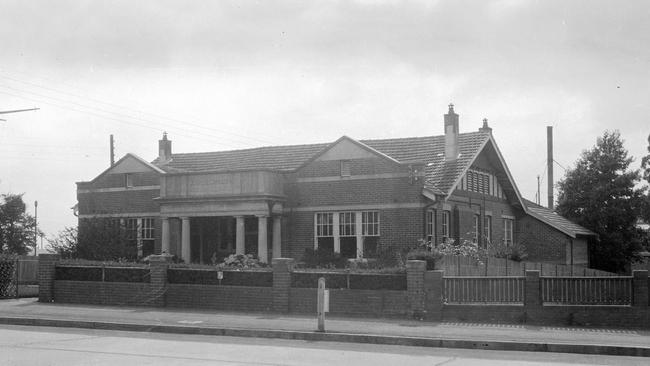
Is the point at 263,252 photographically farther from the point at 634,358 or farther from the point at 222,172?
the point at 634,358

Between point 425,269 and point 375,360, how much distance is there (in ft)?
22.7

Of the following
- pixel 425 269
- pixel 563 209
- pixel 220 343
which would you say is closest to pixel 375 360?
pixel 220 343

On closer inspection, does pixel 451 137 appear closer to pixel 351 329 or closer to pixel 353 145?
pixel 353 145

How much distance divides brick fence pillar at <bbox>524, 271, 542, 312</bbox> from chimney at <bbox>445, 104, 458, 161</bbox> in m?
13.9

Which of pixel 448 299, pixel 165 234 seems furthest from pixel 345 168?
pixel 448 299

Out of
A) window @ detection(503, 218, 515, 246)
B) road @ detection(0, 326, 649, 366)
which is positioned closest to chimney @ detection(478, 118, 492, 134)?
window @ detection(503, 218, 515, 246)

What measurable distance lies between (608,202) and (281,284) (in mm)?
27978

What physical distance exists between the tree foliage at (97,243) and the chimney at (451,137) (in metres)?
13.7

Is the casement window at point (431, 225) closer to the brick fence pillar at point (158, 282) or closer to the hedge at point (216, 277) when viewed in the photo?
the hedge at point (216, 277)

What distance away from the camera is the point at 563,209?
4422 cm

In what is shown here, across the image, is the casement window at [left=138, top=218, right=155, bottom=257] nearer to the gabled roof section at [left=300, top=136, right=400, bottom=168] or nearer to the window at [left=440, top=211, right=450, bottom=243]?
the gabled roof section at [left=300, top=136, right=400, bottom=168]

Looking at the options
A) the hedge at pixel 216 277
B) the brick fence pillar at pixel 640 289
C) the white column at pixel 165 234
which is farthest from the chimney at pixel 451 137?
the brick fence pillar at pixel 640 289

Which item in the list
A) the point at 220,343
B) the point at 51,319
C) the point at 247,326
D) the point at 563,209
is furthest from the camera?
the point at 563,209

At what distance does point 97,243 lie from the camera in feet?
103
